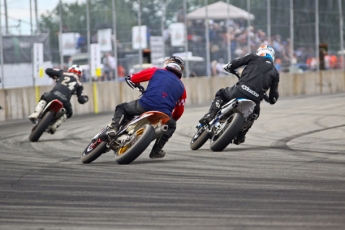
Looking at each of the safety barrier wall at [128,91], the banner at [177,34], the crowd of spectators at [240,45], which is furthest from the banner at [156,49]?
the safety barrier wall at [128,91]

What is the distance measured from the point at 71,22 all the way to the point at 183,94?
15.7 m

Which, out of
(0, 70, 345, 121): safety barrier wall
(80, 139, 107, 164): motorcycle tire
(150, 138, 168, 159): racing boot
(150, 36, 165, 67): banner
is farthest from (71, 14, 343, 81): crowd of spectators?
(80, 139, 107, 164): motorcycle tire

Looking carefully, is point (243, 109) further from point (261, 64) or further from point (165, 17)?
point (165, 17)

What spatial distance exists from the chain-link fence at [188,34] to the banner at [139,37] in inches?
1.3

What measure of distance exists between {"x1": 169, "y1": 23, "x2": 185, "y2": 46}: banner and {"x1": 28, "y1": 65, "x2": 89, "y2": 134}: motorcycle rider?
43.1 feet

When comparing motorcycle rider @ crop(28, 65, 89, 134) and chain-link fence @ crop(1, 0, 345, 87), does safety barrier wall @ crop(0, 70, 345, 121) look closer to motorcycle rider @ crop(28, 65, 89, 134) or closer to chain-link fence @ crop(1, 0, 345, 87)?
chain-link fence @ crop(1, 0, 345, 87)

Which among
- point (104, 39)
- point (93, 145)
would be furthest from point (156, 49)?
point (93, 145)

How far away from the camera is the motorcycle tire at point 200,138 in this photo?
42.9 ft

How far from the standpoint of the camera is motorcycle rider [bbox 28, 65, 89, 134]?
16.5 metres

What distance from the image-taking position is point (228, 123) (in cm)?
1270

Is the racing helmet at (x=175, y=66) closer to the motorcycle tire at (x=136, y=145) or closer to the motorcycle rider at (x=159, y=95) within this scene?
the motorcycle rider at (x=159, y=95)

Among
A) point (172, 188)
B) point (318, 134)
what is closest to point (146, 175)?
point (172, 188)

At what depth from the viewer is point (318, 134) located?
15859 mm

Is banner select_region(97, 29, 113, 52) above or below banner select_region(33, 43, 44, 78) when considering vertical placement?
above
